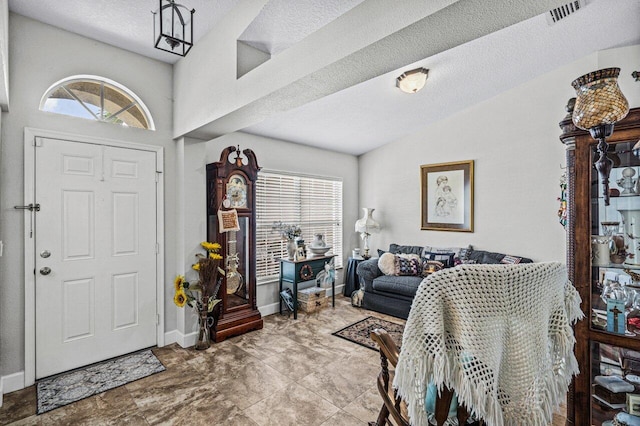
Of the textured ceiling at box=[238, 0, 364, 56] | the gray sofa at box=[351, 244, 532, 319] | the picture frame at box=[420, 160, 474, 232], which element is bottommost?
the gray sofa at box=[351, 244, 532, 319]

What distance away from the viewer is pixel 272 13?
231 cm

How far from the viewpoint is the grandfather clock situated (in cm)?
336

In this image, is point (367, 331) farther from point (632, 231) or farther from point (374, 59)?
point (374, 59)

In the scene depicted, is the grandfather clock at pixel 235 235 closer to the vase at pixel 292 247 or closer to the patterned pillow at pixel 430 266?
the vase at pixel 292 247

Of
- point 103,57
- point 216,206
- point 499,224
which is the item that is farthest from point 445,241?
point 103,57

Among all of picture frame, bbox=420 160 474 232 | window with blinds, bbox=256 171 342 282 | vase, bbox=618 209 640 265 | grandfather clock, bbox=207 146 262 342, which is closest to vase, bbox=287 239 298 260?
window with blinds, bbox=256 171 342 282

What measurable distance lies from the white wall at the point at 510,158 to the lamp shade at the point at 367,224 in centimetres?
39

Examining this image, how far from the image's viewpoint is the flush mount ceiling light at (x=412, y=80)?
10.3 ft

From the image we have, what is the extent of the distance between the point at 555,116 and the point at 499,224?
143cm

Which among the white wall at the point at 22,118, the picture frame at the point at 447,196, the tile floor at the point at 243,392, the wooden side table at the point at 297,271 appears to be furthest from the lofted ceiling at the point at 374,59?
the tile floor at the point at 243,392

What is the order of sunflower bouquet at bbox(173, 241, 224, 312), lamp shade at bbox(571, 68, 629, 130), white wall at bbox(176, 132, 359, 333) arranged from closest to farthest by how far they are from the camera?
lamp shade at bbox(571, 68, 629, 130) < sunflower bouquet at bbox(173, 241, 224, 312) < white wall at bbox(176, 132, 359, 333)

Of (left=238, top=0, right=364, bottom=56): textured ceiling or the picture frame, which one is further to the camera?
the picture frame

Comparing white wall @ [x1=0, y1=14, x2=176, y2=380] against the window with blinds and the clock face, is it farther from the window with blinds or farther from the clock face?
the window with blinds

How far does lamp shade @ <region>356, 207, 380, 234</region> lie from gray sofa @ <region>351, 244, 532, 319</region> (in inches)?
29.5
